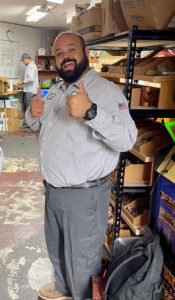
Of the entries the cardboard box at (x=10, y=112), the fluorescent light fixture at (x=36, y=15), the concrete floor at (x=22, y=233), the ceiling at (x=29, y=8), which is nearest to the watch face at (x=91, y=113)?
the concrete floor at (x=22, y=233)

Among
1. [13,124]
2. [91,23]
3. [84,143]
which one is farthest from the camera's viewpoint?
[13,124]

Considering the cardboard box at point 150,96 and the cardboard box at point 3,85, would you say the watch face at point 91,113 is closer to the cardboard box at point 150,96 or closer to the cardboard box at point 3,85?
the cardboard box at point 150,96

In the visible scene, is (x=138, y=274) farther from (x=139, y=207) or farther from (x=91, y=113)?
(x=91, y=113)

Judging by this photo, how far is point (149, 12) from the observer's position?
4.71ft

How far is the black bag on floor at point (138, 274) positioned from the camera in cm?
141

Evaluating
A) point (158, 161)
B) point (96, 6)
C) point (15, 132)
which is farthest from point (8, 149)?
point (158, 161)

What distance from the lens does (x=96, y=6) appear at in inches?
80.2

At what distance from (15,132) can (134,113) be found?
18.2 feet

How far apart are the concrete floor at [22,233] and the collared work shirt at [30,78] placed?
9.91 feet

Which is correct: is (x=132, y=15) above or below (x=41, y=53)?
below

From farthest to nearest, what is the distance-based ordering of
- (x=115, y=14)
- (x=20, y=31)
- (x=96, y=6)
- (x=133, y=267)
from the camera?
(x=20, y=31), (x=96, y=6), (x=115, y=14), (x=133, y=267)

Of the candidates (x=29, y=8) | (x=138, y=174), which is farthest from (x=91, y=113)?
(x=29, y=8)

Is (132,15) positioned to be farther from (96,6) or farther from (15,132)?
(15,132)

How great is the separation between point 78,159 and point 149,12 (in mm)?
864
